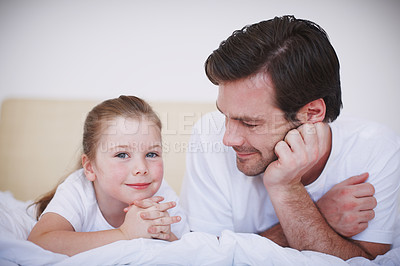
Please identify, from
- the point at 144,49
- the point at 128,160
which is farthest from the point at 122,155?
the point at 144,49

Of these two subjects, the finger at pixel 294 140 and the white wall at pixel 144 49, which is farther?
the white wall at pixel 144 49

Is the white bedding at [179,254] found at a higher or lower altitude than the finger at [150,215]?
lower

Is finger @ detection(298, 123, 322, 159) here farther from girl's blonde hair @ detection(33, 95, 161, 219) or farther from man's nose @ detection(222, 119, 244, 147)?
girl's blonde hair @ detection(33, 95, 161, 219)

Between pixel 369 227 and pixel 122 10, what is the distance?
1570mm

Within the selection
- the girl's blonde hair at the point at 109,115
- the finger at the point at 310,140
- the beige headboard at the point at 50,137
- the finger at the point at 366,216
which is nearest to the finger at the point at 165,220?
the girl's blonde hair at the point at 109,115

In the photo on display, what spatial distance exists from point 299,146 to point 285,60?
10.8 inches

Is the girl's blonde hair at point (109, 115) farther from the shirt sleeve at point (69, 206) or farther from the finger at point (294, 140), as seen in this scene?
the finger at point (294, 140)

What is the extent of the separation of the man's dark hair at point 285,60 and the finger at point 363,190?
31 cm

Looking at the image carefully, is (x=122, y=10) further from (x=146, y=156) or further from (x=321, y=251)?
(x=321, y=251)

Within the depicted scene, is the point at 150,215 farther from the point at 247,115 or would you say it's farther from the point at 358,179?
the point at 358,179

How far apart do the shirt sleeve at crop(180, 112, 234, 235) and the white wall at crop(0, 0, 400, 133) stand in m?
0.69

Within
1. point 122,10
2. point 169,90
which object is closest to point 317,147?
point 169,90

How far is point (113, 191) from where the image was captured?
4.13 feet

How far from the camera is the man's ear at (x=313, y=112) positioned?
1284 mm
